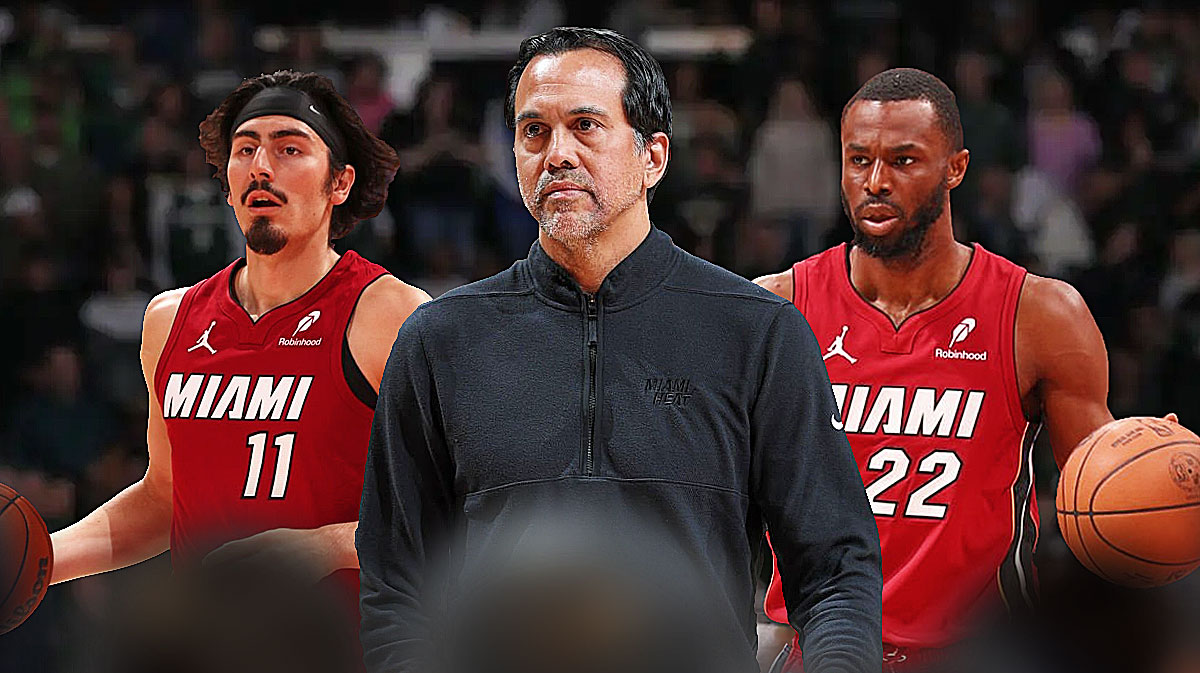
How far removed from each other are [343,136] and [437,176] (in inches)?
137

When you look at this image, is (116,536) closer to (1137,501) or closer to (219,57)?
(1137,501)

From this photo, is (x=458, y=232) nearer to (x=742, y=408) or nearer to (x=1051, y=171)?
(x=1051, y=171)

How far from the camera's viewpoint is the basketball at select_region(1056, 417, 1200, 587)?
11.7 feet

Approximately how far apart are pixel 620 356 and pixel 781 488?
346 millimetres

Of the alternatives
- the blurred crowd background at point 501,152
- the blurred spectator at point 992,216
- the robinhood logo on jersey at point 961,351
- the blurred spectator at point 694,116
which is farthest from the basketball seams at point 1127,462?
the blurred spectator at point 694,116

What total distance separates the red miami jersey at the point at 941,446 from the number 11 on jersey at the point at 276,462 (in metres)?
1.24

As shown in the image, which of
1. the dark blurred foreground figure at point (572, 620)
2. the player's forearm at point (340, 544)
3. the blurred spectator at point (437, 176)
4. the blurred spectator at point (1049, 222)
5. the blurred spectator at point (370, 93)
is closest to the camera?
the dark blurred foreground figure at point (572, 620)

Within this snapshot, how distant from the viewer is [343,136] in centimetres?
394

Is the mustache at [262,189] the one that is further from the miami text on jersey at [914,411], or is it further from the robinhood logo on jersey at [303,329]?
the miami text on jersey at [914,411]

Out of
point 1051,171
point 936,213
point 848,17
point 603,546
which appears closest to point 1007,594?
point 936,213

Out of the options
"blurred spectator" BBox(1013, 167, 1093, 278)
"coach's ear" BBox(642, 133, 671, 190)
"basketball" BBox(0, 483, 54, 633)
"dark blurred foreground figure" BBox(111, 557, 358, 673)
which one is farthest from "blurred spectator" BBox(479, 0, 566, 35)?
"dark blurred foreground figure" BBox(111, 557, 358, 673)

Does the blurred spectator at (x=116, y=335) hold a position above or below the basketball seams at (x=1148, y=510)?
below

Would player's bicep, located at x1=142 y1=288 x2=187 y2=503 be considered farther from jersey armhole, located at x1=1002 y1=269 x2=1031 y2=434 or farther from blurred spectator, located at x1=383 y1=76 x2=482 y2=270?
blurred spectator, located at x1=383 y1=76 x2=482 y2=270

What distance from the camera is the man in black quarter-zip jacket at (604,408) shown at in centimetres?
244
